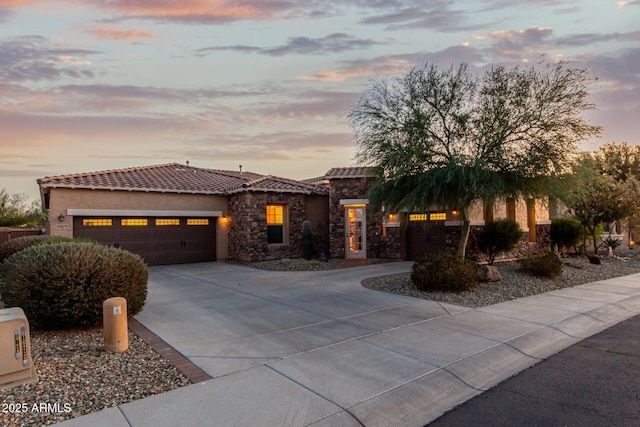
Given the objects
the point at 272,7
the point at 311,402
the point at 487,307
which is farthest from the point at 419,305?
the point at 272,7

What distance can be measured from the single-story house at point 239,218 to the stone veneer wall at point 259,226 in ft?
0.15

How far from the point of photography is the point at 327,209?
69.2 ft

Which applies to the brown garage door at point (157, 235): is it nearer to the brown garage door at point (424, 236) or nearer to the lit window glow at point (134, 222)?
the lit window glow at point (134, 222)

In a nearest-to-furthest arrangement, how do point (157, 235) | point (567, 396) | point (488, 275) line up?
point (567, 396)
point (488, 275)
point (157, 235)

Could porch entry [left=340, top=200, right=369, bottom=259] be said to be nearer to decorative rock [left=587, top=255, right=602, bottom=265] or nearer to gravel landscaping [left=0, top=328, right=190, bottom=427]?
decorative rock [left=587, top=255, right=602, bottom=265]

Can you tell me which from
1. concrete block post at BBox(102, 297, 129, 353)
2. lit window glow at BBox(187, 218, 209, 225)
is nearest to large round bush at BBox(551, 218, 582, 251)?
lit window glow at BBox(187, 218, 209, 225)

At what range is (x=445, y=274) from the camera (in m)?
10.5

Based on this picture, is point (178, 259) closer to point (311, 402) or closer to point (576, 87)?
point (311, 402)

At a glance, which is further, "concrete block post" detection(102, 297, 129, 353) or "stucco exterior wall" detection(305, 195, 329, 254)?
"stucco exterior wall" detection(305, 195, 329, 254)

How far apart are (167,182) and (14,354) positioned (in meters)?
15.2

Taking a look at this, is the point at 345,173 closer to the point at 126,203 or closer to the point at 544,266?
the point at 544,266

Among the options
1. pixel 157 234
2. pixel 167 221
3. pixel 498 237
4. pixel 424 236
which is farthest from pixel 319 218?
pixel 498 237

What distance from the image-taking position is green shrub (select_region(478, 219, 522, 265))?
15.7m

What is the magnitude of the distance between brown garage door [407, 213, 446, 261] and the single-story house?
5 centimetres
